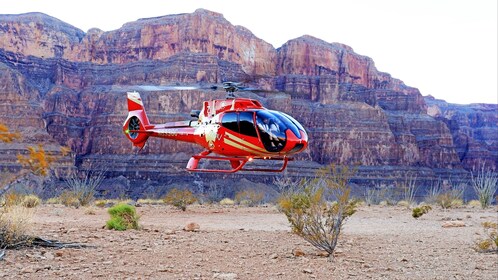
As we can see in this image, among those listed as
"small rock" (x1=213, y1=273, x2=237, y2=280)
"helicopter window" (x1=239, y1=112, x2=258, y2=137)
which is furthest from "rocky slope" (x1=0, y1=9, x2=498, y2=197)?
"small rock" (x1=213, y1=273, x2=237, y2=280)

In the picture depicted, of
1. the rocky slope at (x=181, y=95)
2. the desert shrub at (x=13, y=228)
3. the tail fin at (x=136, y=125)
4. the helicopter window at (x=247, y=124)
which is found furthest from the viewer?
the rocky slope at (x=181, y=95)

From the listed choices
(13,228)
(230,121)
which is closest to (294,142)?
(230,121)

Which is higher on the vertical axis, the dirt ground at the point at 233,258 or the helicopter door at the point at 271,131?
the helicopter door at the point at 271,131

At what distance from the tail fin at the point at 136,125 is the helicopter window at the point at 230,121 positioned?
Answer: 4.55 metres

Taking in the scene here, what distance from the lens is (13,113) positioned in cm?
Answer: 9044

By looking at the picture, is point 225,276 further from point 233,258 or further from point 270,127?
point 270,127

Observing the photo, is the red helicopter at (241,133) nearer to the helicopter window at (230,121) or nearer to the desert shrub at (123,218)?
the helicopter window at (230,121)

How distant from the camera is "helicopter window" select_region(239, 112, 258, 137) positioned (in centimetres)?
1313

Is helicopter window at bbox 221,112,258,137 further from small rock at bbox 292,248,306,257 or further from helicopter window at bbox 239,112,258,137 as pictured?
small rock at bbox 292,248,306,257

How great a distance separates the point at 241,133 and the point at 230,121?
0.53 metres

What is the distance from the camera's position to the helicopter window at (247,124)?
13.1m

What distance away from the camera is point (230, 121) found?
1375cm

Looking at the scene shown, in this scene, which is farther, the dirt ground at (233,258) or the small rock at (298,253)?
the small rock at (298,253)

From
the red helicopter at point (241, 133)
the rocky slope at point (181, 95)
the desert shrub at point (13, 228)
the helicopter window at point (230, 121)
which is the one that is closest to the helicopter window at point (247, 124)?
the red helicopter at point (241, 133)
